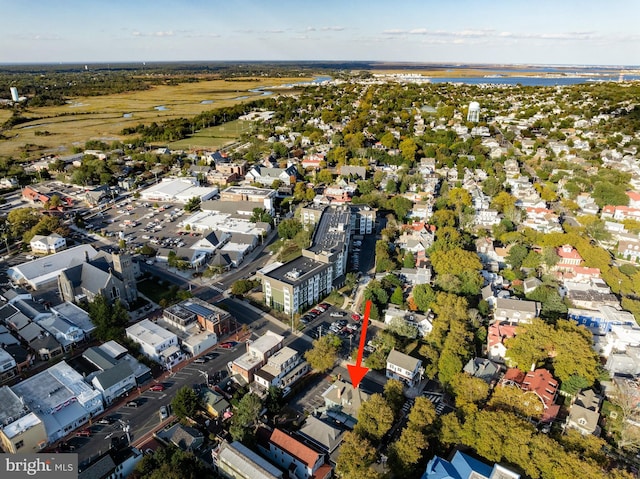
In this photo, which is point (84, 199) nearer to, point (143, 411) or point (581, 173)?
point (143, 411)

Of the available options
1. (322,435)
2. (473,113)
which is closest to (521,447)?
(322,435)

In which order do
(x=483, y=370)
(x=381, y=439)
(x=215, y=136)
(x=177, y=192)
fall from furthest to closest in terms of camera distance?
1. (x=215, y=136)
2. (x=177, y=192)
3. (x=483, y=370)
4. (x=381, y=439)

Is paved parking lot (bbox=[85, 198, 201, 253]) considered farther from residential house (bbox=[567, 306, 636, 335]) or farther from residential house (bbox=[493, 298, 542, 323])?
residential house (bbox=[567, 306, 636, 335])

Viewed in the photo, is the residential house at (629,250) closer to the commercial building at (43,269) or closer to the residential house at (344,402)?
the residential house at (344,402)

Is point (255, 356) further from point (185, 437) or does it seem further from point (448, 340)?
point (448, 340)

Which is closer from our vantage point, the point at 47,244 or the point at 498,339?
the point at 498,339

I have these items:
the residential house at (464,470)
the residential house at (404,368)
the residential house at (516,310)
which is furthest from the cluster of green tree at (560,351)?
the residential house at (464,470)

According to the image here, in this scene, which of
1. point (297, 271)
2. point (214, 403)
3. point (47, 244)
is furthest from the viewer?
point (47, 244)
